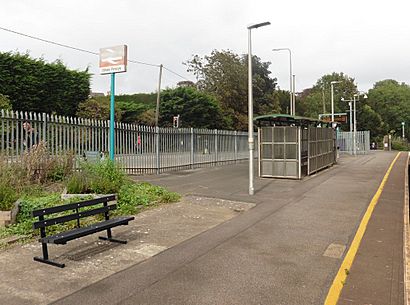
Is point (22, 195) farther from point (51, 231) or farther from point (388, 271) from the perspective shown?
point (388, 271)

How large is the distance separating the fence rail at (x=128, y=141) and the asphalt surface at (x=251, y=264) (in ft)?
20.6

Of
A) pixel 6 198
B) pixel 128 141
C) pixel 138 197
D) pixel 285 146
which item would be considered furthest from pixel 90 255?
pixel 285 146

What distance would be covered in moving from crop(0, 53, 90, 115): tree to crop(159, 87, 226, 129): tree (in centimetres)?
1058

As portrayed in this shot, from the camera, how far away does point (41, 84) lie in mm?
26969

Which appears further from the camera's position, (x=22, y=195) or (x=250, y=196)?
(x=250, y=196)

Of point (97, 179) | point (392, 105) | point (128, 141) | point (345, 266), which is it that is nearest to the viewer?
point (345, 266)

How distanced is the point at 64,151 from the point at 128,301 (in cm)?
818

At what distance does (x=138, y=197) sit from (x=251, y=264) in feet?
16.3

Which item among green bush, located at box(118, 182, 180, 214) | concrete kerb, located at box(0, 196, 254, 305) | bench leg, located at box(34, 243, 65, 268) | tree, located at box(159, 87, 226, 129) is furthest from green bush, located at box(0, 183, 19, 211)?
tree, located at box(159, 87, 226, 129)

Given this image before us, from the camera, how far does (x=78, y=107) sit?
29.6 m

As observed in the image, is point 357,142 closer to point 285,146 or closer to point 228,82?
point 228,82

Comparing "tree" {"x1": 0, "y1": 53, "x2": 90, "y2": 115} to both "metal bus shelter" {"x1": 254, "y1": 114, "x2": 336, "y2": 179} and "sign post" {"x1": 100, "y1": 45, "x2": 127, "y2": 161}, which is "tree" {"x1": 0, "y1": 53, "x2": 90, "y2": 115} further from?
"metal bus shelter" {"x1": 254, "y1": 114, "x2": 336, "y2": 179}

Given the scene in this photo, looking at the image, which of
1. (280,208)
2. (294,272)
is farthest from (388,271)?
(280,208)

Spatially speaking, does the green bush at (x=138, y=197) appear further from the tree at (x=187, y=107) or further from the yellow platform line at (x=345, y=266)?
the tree at (x=187, y=107)
